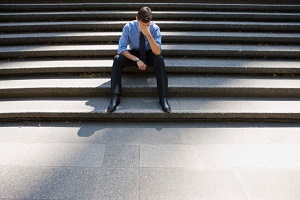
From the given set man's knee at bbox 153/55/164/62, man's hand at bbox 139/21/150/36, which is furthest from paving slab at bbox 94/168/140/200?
man's hand at bbox 139/21/150/36

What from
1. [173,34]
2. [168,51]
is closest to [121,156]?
[168,51]

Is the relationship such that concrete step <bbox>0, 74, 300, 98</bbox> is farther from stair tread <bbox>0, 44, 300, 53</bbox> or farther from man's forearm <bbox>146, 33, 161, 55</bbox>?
stair tread <bbox>0, 44, 300, 53</bbox>

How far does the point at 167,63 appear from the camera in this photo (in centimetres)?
434

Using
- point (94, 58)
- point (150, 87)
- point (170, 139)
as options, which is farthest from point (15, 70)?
point (170, 139)

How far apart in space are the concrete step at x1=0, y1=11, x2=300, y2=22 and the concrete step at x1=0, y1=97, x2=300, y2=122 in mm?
2467

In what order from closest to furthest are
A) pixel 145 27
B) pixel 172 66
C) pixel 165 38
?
pixel 145 27, pixel 172 66, pixel 165 38

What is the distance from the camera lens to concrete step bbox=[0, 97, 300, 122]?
3.53 meters

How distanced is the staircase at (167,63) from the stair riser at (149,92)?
16 mm

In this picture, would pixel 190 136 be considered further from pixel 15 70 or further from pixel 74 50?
pixel 15 70

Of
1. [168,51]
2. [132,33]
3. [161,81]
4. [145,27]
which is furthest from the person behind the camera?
[168,51]

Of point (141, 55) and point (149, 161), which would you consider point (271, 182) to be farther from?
point (141, 55)

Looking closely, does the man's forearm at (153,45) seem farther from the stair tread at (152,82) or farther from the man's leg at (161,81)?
the stair tread at (152,82)

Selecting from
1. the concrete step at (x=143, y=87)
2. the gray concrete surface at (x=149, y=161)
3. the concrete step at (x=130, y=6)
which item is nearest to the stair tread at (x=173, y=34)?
the concrete step at (x=130, y=6)

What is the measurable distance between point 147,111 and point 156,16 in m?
2.78
